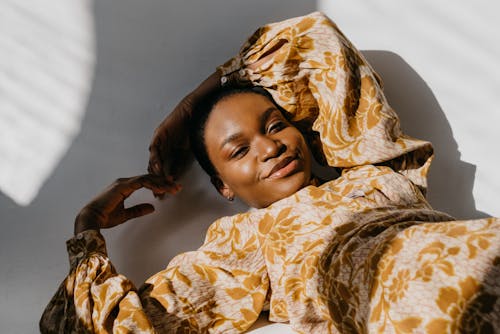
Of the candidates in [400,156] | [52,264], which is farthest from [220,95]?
[52,264]

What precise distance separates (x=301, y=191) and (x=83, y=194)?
24.0 inches

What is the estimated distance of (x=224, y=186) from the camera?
4.12ft

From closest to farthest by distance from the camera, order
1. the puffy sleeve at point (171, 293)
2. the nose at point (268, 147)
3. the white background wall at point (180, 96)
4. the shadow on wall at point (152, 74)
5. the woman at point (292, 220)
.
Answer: the woman at point (292, 220)
the puffy sleeve at point (171, 293)
the nose at point (268, 147)
the white background wall at point (180, 96)
the shadow on wall at point (152, 74)

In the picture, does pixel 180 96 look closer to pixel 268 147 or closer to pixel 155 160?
pixel 155 160

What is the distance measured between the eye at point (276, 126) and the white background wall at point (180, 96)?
0.83 ft

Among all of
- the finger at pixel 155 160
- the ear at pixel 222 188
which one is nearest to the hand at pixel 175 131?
the finger at pixel 155 160

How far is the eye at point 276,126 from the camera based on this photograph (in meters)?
1.15

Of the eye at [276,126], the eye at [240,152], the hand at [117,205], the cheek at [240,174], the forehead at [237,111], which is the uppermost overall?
the forehead at [237,111]

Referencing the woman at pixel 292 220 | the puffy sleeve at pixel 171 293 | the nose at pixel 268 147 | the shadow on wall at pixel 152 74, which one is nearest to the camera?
the woman at pixel 292 220

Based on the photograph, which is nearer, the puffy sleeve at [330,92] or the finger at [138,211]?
the puffy sleeve at [330,92]

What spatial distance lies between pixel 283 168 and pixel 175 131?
33 centimetres

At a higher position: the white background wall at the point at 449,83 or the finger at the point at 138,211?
the white background wall at the point at 449,83

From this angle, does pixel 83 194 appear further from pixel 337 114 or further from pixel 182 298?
pixel 337 114

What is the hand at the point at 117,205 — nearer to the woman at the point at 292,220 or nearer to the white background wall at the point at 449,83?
the woman at the point at 292,220
